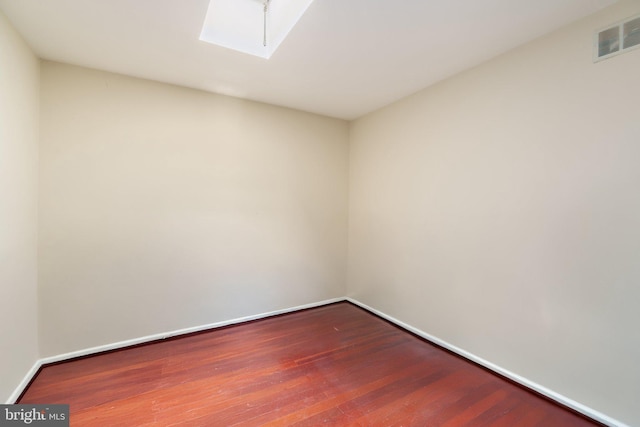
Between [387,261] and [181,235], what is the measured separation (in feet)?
7.51

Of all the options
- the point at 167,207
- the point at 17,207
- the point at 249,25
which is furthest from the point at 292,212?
the point at 17,207

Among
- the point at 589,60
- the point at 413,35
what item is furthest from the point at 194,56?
the point at 589,60

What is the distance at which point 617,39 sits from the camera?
1.54 metres

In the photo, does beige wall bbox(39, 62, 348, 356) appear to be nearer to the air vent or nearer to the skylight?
the skylight

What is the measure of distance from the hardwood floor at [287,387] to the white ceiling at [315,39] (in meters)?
2.53

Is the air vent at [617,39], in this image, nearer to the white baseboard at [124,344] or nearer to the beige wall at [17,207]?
the white baseboard at [124,344]

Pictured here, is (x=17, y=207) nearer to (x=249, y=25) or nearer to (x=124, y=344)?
(x=124, y=344)

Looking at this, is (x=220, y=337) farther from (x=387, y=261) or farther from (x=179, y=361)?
(x=387, y=261)

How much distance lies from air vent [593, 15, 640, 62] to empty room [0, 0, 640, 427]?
0.01 metres

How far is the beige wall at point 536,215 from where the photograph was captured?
1552 millimetres

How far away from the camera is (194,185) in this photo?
2.71 meters

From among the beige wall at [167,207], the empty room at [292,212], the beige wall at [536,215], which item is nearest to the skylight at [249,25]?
the empty room at [292,212]

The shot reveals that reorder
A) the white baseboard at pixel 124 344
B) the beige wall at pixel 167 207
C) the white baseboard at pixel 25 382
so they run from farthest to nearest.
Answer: the beige wall at pixel 167 207 < the white baseboard at pixel 124 344 < the white baseboard at pixel 25 382

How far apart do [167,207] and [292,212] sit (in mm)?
1374
